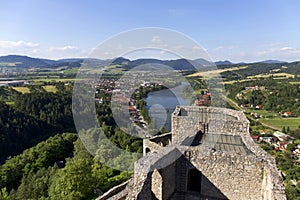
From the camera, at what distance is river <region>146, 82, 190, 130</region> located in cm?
2433

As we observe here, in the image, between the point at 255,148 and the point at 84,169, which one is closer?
the point at 255,148

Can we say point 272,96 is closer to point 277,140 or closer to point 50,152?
point 277,140

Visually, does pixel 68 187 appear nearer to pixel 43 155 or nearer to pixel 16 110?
pixel 43 155

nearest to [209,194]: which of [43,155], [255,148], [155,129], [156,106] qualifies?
[255,148]

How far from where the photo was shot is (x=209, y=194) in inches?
271

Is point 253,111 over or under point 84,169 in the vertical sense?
under

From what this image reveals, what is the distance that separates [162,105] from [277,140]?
45.2 m

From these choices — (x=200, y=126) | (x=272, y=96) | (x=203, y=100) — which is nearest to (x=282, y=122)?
(x=272, y=96)

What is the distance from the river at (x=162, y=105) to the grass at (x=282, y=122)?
51240 millimetres

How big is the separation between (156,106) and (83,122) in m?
8.64

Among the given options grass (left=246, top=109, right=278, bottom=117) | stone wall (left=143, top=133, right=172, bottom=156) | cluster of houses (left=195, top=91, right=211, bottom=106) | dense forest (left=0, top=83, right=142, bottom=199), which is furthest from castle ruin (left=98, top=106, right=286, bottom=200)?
grass (left=246, top=109, right=278, bottom=117)

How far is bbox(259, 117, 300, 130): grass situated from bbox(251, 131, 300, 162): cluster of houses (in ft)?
17.2

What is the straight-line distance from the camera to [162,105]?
2647 centimetres

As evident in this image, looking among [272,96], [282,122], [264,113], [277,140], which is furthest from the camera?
[272,96]
